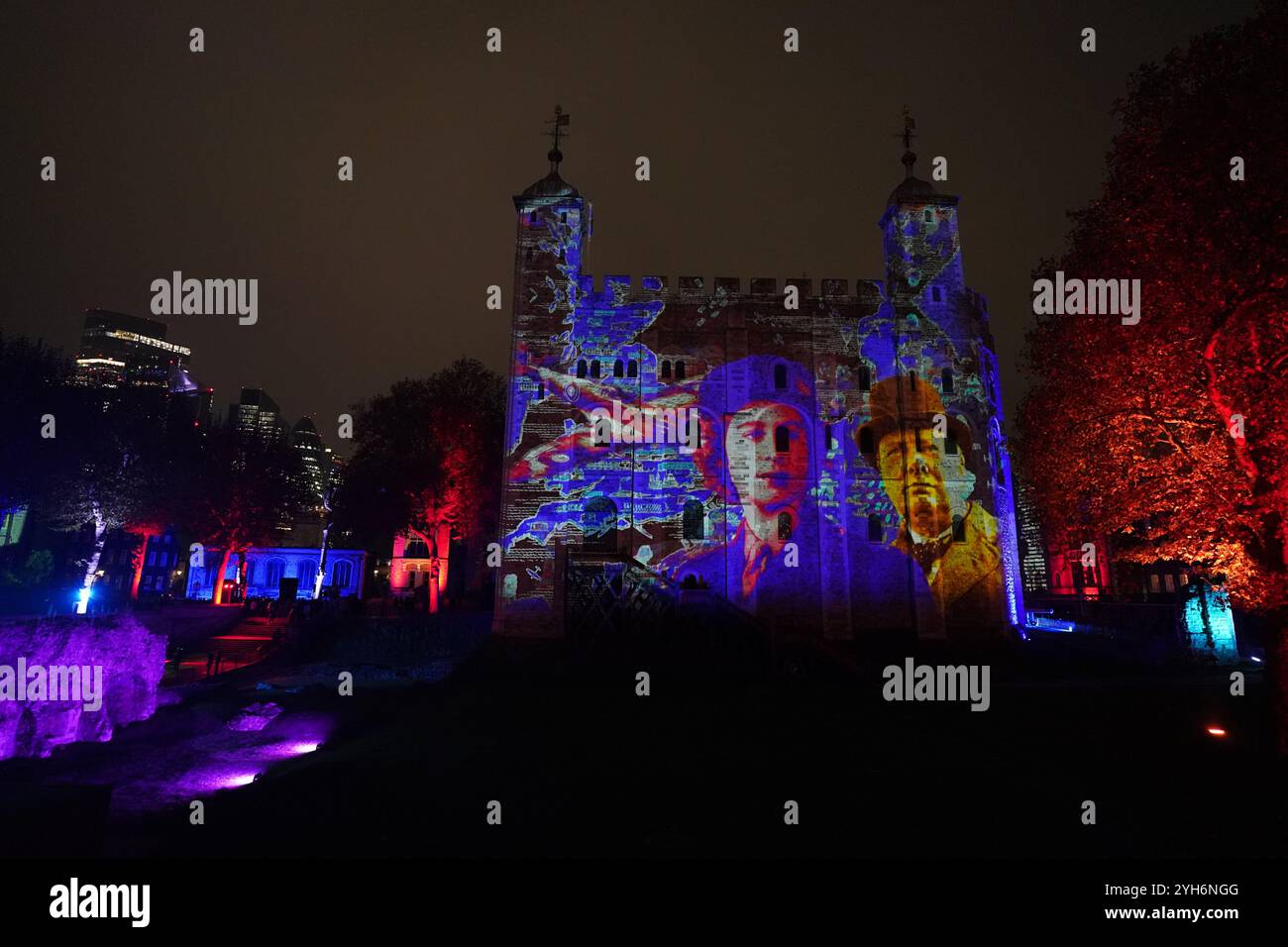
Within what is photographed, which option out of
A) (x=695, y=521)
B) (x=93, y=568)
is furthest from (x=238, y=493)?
(x=695, y=521)

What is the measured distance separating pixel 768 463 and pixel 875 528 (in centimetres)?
484

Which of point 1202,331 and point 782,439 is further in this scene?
point 782,439

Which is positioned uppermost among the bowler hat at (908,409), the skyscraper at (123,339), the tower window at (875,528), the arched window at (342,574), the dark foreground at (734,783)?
the skyscraper at (123,339)

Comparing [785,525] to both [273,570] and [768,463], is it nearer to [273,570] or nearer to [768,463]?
[768,463]

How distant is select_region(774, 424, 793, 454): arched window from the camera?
2523 cm

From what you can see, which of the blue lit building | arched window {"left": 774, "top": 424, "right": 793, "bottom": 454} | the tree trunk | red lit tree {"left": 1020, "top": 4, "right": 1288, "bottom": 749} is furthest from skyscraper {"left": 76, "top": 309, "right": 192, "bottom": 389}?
red lit tree {"left": 1020, "top": 4, "right": 1288, "bottom": 749}

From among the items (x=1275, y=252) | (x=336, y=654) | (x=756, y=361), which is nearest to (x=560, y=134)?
(x=756, y=361)

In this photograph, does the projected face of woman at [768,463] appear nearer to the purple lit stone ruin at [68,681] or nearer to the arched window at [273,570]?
the purple lit stone ruin at [68,681]

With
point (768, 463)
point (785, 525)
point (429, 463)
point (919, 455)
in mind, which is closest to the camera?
point (785, 525)

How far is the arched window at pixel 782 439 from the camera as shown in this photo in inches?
993

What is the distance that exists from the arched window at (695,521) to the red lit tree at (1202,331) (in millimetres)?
13801

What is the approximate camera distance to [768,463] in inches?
986

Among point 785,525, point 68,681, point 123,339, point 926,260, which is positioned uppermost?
point 123,339

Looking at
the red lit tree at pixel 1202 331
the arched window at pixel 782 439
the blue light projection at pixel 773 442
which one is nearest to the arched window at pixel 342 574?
the blue light projection at pixel 773 442
